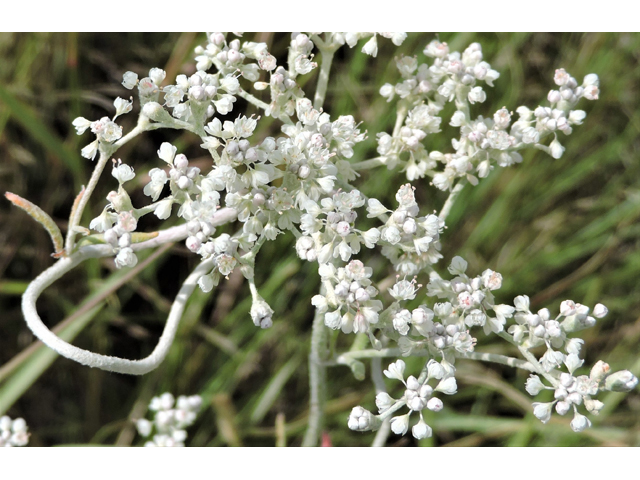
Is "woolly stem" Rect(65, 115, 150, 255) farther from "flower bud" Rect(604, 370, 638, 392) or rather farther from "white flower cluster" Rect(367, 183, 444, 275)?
"flower bud" Rect(604, 370, 638, 392)

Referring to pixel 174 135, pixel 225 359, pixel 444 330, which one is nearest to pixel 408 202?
pixel 444 330

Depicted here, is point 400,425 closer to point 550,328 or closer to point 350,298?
point 350,298

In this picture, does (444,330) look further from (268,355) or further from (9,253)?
(9,253)

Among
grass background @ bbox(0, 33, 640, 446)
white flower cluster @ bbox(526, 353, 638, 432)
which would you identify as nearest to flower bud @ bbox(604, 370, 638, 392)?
white flower cluster @ bbox(526, 353, 638, 432)

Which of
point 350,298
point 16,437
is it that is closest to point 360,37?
point 350,298

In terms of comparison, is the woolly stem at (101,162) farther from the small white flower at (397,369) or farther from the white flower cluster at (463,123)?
the small white flower at (397,369)

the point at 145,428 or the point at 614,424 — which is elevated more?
the point at 614,424

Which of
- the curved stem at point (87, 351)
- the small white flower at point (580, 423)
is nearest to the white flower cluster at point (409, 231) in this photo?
the curved stem at point (87, 351)
